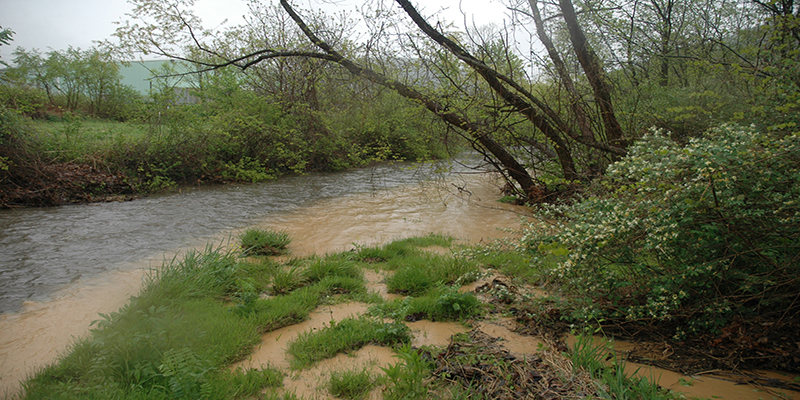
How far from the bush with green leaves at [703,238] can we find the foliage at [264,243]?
4.59 m

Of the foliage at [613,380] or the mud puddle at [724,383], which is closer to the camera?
the foliage at [613,380]

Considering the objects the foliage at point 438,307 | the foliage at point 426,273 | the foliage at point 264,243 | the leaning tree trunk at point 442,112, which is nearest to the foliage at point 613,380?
the foliage at point 438,307

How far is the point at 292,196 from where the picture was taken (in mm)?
11930

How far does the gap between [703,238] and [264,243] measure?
5749 millimetres

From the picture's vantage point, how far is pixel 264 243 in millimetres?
6719

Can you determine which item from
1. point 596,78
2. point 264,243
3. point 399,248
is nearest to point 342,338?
point 399,248

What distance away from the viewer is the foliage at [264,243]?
661 centimetres

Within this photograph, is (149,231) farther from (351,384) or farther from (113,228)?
(351,384)

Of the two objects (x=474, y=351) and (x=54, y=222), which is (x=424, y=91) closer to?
(x=474, y=351)

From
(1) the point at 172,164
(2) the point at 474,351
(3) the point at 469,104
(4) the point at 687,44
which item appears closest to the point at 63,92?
(1) the point at 172,164

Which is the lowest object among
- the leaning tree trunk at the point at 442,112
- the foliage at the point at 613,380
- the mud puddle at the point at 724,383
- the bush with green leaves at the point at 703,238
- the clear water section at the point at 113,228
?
the clear water section at the point at 113,228

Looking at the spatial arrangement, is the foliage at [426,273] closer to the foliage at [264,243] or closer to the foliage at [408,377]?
the foliage at [408,377]

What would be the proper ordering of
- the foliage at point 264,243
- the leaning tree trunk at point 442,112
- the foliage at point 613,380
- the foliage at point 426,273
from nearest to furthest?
the foliage at point 613,380
the foliage at point 426,273
the foliage at point 264,243
the leaning tree trunk at point 442,112

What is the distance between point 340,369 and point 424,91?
693 cm
